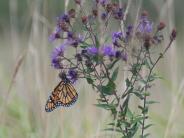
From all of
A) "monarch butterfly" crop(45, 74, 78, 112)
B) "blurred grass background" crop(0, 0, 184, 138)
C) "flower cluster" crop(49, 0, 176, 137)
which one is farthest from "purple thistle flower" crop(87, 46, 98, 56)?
"blurred grass background" crop(0, 0, 184, 138)

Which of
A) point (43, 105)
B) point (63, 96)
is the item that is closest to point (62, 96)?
point (63, 96)

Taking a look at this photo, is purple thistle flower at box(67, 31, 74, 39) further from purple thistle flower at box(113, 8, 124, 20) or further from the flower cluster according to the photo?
purple thistle flower at box(113, 8, 124, 20)

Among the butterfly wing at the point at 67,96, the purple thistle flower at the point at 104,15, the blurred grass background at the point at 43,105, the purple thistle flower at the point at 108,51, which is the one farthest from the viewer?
the blurred grass background at the point at 43,105

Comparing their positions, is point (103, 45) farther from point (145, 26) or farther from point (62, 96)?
point (62, 96)

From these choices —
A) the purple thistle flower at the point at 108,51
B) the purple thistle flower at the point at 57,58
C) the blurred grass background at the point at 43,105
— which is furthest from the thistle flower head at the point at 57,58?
the blurred grass background at the point at 43,105

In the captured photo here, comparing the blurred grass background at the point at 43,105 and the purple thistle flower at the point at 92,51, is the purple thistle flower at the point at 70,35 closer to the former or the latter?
the purple thistle flower at the point at 92,51

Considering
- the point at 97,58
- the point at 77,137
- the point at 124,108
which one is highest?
the point at 97,58

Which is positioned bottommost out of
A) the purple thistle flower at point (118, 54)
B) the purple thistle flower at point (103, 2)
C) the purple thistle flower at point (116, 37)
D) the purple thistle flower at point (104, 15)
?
the purple thistle flower at point (118, 54)

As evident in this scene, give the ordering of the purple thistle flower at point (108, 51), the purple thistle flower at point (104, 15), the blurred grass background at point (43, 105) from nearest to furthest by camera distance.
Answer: the purple thistle flower at point (108, 51), the purple thistle flower at point (104, 15), the blurred grass background at point (43, 105)

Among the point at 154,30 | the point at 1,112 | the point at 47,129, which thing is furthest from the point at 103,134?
the point at 154,30

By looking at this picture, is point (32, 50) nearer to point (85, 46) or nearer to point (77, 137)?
point (77, 137)

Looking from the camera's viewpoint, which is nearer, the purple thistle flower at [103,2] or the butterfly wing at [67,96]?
the purple thistle flower at [103,2]
